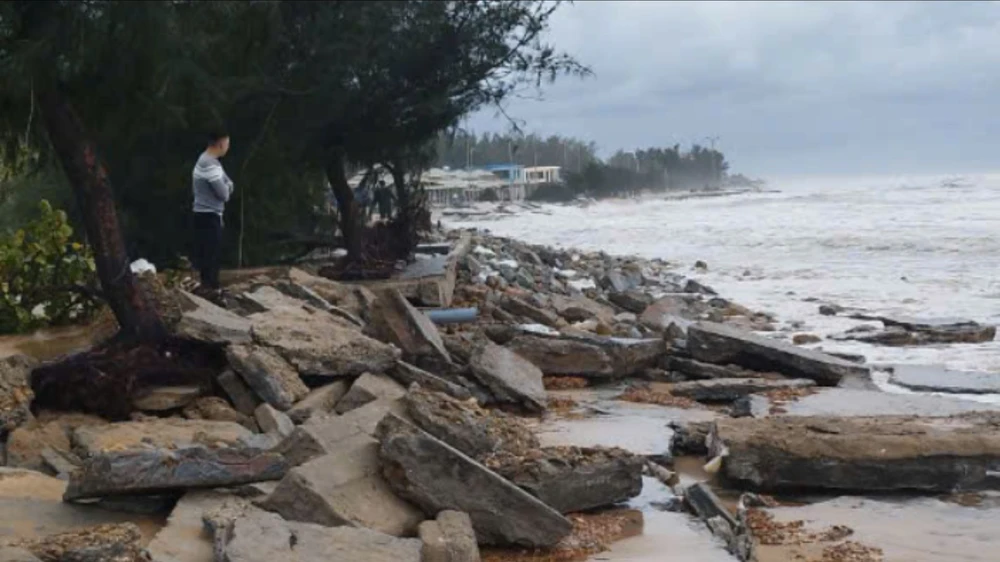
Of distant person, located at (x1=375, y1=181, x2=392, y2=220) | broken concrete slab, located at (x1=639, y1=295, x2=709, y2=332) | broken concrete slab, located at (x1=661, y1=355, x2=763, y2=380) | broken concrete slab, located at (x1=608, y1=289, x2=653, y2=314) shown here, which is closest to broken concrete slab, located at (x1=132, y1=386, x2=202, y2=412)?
broken concrete slab, located at (x1=661, y1=355, x2=763, y2=380)

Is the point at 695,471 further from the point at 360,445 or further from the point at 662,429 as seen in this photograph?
the point at 360,445

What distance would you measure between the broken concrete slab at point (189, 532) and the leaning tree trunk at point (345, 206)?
9.93 m

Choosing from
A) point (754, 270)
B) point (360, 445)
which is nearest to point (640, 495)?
point (360, 445)

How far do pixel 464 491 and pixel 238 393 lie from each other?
7.91 ft

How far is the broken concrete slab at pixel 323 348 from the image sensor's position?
24.2 feet

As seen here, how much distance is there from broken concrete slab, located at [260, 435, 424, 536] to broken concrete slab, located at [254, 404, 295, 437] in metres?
1.19

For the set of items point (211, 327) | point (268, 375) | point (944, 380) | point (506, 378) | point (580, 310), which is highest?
point (211, 327)

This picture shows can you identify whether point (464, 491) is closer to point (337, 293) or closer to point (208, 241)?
point (337, 293)

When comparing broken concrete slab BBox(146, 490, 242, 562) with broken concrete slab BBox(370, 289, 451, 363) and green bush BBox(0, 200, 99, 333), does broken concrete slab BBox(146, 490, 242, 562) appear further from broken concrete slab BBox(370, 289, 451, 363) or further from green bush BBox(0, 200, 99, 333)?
green bush BBox(0, 200, 99, 333)

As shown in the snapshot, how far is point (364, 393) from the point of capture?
7.07m

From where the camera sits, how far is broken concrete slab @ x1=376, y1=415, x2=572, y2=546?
4.96 m

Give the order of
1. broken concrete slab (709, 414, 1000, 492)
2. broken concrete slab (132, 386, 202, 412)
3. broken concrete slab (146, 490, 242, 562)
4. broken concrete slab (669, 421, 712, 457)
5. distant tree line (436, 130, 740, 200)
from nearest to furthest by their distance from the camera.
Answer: broken concrete slab (146, 490, 242, 562) < broken concrete slab (709, 414, 1000, 492) < broken concrete slab (132, 386, 202, 412) < broken concrete slab (669, 421, 712, 457) < distant tree line (436, 130, 740, 200)

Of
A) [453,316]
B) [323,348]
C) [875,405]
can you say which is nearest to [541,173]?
[453,316]

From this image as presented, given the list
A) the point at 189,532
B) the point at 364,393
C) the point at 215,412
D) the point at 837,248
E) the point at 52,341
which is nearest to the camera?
the point at 189,532
